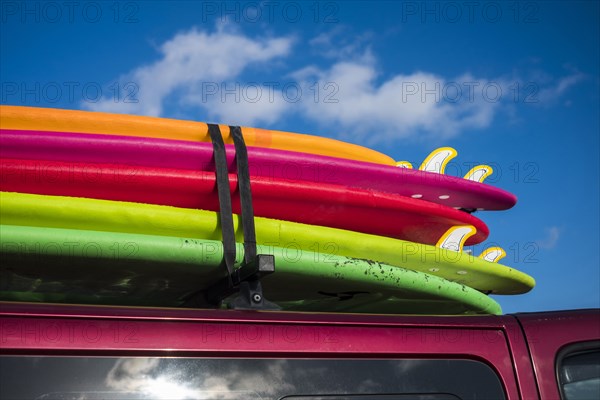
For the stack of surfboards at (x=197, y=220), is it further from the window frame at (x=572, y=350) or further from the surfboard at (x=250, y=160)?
the window frame at (x=572, y=350)

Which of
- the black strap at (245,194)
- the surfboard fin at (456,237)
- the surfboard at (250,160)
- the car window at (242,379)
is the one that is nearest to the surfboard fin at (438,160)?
the surfboard at (250,160)

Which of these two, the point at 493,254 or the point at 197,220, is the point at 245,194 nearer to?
the point at 197,220

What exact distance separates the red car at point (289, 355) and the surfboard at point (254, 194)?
0.61 m

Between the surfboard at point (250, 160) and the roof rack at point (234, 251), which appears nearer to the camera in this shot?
the roof rack at point (234, 251)

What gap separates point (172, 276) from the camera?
224cm

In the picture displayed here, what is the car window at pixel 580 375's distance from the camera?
6.56ft

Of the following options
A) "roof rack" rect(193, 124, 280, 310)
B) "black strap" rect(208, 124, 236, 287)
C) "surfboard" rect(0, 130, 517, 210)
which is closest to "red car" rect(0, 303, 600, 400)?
"roof rack" rect(193, 124, 280, 310)

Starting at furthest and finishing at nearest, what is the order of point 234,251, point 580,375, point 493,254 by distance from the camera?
point 493,254 → point 234,251 → point 580,375

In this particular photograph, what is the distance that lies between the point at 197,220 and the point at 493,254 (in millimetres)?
1494

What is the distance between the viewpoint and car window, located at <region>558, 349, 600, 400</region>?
6.56 feet

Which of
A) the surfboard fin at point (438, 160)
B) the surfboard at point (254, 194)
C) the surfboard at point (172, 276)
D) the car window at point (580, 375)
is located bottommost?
the car window at point (580, 375)

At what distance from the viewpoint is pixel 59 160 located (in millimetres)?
2379

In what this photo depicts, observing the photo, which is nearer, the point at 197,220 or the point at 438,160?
the point at 197,220

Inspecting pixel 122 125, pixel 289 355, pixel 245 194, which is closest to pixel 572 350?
pixel 289 355
